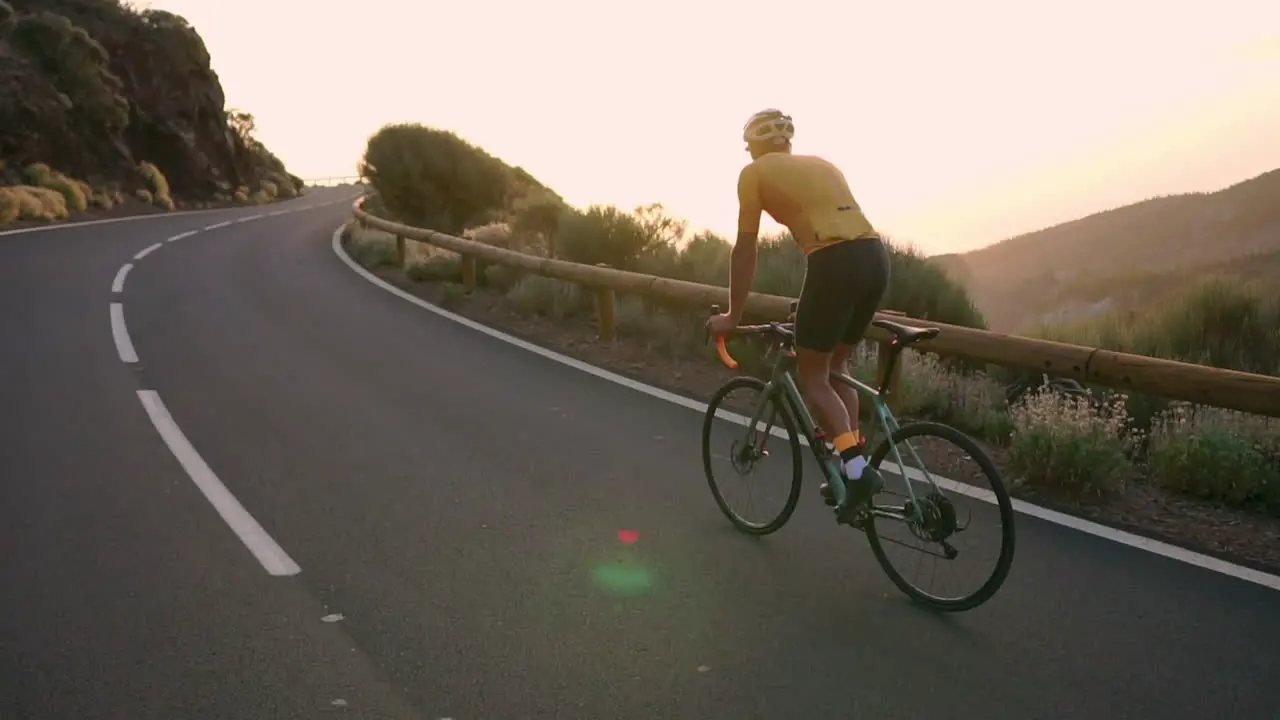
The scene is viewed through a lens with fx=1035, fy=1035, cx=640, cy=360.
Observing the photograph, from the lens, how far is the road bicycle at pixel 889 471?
4.55m

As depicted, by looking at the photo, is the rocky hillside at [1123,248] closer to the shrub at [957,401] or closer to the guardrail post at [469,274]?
the guardrail post at [469,274]

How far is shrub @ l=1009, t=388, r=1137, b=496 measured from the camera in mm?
6426

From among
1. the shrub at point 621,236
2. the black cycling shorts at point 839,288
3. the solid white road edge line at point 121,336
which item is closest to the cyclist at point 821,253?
the black cycling shorts at point 839,288

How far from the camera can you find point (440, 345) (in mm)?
11602

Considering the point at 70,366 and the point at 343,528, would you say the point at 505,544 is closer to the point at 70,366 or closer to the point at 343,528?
the point at 343,528

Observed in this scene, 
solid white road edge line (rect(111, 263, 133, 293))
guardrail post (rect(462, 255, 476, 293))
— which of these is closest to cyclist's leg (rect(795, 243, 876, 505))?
guardrail post (rect(462, 255, 476, 293))

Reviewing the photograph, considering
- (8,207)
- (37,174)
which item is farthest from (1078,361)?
(37,174)

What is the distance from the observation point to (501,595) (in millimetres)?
4793

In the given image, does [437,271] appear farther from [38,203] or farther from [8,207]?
[38,203]

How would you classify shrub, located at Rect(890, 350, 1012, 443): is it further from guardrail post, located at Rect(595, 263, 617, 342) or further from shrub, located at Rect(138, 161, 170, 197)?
shrub, located at Rect(138, 161, 170, 197)

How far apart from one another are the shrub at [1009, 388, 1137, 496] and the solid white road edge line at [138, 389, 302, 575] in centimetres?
450

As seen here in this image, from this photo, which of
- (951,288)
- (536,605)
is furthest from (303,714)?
(951,288)

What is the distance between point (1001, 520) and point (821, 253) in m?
1.43

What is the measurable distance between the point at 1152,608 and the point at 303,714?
366 cm
